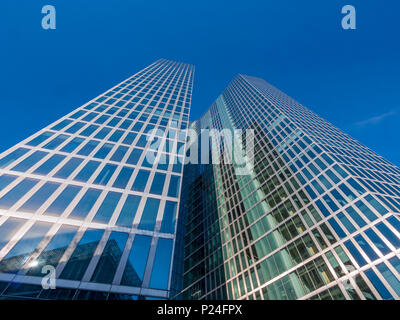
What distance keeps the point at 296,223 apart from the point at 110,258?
3020 centimetres

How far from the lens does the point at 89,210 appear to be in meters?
20.8

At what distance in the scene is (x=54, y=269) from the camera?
15.5 meters

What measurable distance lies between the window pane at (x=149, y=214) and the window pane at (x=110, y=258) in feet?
6.57

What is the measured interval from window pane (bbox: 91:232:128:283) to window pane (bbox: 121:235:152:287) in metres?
0.90

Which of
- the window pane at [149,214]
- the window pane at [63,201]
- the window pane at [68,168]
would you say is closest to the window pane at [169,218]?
the window pane at [149,214]

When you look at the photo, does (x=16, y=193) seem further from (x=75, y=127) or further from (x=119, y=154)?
(x=75, y=127)

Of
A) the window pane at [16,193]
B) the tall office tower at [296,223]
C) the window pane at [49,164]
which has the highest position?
the window pane at [49,164]

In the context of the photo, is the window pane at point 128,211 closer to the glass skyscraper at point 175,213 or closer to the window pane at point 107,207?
the glass skyscraper at point 175,213

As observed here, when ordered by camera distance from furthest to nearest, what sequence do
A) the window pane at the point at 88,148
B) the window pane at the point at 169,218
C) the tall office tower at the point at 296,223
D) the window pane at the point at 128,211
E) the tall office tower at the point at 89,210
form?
the window pane at the point at 88,148 → the tall office tower at the point at 296,223 → the window pane at the point at 169,218 → the window pane at the point at 128,211 → the tall office tower at the point at 89,210

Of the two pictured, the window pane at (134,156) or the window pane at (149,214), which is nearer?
the window pane at (149,214)

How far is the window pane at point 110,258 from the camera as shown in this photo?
1602 centimetres

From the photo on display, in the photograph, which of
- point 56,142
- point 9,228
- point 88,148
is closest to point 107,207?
point 9,228
